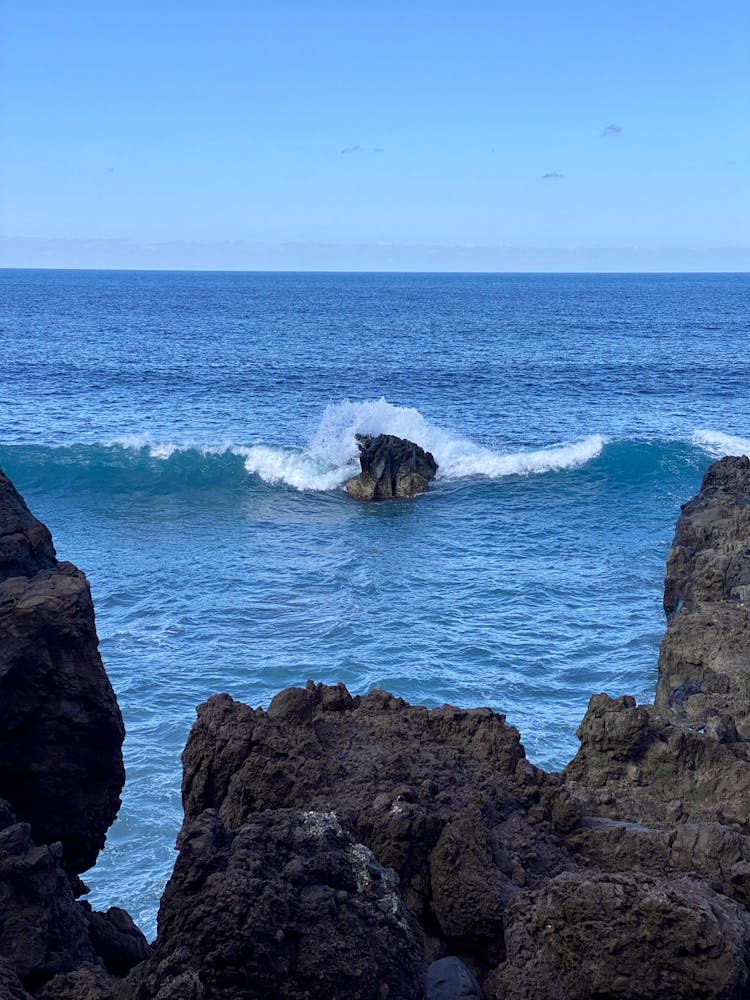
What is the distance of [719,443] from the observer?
3488 cm

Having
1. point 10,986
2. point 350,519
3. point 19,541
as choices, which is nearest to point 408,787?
point 10,986

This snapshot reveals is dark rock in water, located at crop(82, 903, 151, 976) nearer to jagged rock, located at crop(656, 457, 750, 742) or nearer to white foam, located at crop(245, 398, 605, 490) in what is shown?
jagged rock, located at crop(656, 457, 750, 742)

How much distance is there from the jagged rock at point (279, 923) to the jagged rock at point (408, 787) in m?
0.81

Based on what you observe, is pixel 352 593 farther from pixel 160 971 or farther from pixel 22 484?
pixel 160 971

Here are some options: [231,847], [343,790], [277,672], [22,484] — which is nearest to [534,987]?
[231,847]

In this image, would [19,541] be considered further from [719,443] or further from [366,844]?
[719,443]

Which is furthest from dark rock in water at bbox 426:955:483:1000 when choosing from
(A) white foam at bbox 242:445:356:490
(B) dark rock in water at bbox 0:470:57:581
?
(A) white foam at bbox 242:445:356:490

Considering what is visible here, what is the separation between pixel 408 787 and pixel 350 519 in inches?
808

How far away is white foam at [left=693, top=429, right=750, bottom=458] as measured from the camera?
110 feet

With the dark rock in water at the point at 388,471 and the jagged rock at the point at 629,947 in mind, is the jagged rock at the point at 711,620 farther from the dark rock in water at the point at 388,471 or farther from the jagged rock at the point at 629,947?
the dark rock in water at the point at 388,471

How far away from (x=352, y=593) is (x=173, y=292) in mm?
133314

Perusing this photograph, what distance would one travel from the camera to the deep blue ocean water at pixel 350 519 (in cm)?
1522

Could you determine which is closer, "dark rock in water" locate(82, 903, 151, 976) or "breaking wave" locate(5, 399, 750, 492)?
"dark rock in water" locate(82, 903, 151, 976)

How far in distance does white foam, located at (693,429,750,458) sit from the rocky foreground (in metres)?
24.3
